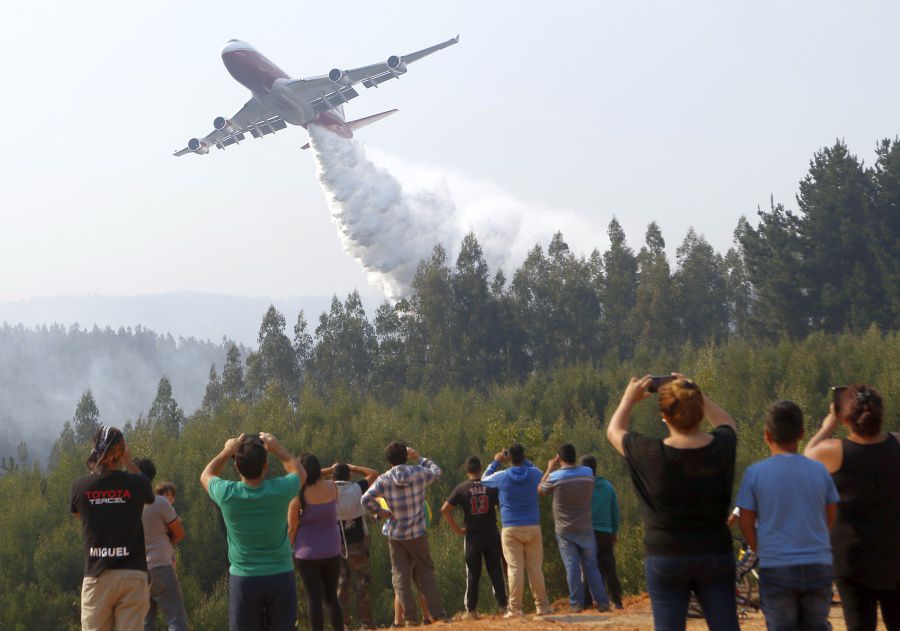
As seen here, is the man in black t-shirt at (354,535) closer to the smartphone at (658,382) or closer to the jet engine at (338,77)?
the smartphone at (658,382)

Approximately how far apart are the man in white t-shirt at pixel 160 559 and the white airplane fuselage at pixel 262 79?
1504 inches

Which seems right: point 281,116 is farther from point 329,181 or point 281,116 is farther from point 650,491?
point 650,491

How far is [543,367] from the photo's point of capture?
61625 mm

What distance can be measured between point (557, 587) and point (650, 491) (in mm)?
18074

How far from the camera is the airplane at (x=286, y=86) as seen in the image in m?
43.8

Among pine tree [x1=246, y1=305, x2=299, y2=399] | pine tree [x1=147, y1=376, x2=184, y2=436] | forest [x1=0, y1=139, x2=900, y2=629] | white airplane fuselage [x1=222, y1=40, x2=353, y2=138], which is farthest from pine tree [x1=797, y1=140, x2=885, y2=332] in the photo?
pine tree [x1=147, y1=376, x2=184, y2=436]

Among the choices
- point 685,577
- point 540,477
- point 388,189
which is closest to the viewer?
point 685,577

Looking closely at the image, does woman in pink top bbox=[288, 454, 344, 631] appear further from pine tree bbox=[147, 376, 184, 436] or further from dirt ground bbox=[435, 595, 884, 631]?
pine tree bbox=[147, 376, 184, 436]

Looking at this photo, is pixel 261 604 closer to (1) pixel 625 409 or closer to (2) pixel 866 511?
(1) pixel 625 409

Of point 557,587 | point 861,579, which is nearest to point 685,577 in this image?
point 861,579

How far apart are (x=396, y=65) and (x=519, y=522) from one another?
A: 35.7 m

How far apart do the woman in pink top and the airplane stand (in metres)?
36.9

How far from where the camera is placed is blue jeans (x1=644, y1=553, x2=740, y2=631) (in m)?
4.63

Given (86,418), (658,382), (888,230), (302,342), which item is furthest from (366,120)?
(658,382)
